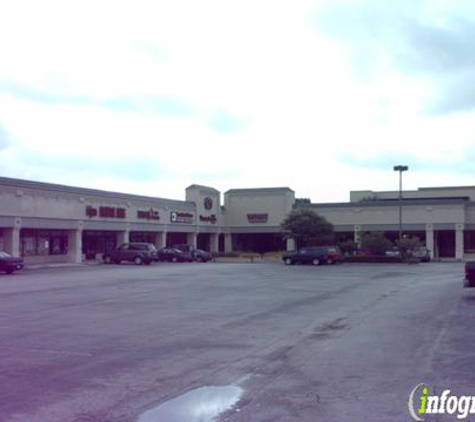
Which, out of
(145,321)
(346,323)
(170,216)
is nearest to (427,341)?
(346,323)

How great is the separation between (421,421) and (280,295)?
1624 centimetres

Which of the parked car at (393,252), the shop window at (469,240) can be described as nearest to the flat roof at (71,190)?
the parked car at (393,252)

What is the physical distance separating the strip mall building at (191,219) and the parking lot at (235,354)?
28.3 meters

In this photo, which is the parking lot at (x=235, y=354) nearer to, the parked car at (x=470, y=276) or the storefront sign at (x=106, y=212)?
the parked car at (x=470, y=276)

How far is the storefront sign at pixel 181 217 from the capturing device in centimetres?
6519

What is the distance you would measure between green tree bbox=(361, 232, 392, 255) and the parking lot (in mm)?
32898

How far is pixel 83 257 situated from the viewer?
182ft

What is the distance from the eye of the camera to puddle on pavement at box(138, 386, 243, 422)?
281 inches

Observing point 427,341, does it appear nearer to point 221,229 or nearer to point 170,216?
point 170,216

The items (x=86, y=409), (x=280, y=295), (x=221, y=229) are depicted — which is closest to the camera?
(x=86, y=409)

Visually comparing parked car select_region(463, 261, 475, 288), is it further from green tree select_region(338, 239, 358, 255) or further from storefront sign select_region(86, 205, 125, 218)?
green tree select_region(338, 239, 358, 255)

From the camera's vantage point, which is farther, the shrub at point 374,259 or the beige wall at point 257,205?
the beige wall at point 257,205

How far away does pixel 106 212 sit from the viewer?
182 ft

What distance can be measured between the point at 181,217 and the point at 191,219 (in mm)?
2150
